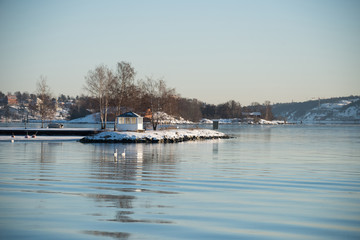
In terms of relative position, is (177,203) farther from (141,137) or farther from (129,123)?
(129,123)

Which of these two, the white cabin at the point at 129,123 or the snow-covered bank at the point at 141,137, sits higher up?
the white cabin at the point at 129,123

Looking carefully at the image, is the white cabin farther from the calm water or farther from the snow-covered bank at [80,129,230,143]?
the calm water

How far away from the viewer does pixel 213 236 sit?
877 cm

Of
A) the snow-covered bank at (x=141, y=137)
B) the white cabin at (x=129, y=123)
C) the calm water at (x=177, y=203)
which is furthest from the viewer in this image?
the white cabin at (x=129, y=123)

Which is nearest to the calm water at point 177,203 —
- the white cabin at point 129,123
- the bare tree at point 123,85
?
the white cabin at point 129,123

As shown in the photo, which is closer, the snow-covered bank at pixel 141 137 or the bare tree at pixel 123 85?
the snow-covered bank at pixel 141 137

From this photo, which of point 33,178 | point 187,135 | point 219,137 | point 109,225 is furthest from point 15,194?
point 219,137

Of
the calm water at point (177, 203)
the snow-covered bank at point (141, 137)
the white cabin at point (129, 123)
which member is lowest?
the calm water at point (177, 203)

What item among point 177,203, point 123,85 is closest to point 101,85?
point 123,85

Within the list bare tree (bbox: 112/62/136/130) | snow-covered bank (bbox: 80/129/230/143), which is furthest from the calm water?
bare tree (bbox: 112/62/136/130)

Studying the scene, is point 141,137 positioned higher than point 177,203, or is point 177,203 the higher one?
point 141,137

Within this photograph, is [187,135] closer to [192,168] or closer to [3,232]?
[192,168]

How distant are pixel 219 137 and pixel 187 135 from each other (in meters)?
6.37

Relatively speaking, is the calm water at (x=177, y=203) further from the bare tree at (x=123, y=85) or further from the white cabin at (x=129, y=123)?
the bare tree at (x=123, y=85)
